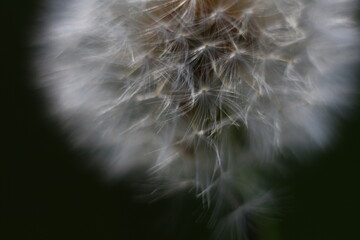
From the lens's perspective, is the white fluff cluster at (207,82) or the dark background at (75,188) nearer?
the white fluff cluster at (207,82)

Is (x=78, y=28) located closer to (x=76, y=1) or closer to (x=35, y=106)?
(x=76, y=1)

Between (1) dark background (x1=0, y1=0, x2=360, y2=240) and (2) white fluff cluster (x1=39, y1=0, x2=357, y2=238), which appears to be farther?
(1) dark background (x1=0, y1=0, x2=360, y2=240)

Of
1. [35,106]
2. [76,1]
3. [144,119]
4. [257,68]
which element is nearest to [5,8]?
[35,106]

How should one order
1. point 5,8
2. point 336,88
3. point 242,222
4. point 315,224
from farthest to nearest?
point 5,8 → point 315,224 → point 336,88 → point 242,222
